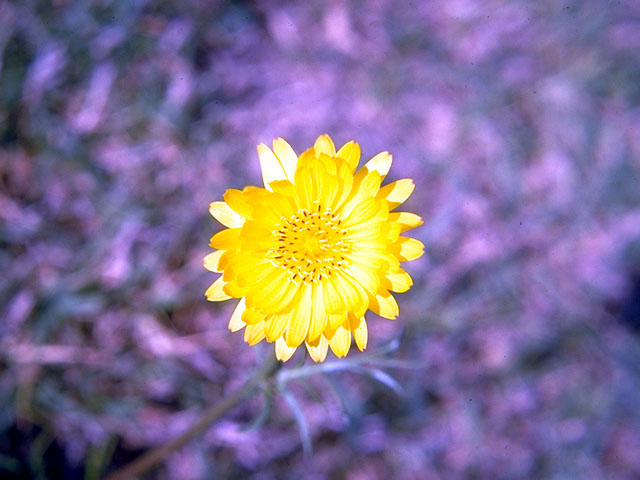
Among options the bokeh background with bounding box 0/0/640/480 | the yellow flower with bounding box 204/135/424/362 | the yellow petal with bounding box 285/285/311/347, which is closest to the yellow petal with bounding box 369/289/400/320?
the yellow flower with bounding box 204/135/424/362

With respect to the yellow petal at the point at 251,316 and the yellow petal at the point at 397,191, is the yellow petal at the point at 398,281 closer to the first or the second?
the yellow petal at the point at 397,191

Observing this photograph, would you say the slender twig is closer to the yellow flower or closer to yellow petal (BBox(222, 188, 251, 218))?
the yellow flower

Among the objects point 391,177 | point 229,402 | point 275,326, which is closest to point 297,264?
point 275,326

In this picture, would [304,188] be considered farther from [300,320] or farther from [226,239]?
[300,320]

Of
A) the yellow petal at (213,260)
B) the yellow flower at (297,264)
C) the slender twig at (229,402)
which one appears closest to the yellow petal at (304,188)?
the yellow flower at (297,264)

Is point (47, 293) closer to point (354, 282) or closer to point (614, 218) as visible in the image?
point (354, 282)

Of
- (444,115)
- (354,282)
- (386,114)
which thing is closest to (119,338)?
(354,282)
